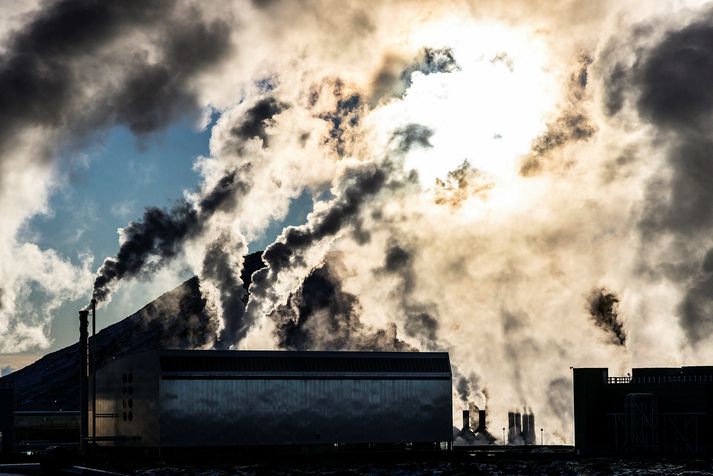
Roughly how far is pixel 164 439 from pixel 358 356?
91.7 feet

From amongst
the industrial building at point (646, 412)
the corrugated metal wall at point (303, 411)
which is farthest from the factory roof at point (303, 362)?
the industrial building at point (646, 412)

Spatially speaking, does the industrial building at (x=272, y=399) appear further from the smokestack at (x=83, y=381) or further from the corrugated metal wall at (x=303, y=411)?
the smokestack at (x=83, y=381)

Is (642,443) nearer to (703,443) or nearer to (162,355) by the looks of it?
(703,443)

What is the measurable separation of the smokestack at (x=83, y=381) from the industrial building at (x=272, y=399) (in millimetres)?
2375

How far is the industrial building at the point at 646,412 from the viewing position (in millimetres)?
177500

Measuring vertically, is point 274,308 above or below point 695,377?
A: above

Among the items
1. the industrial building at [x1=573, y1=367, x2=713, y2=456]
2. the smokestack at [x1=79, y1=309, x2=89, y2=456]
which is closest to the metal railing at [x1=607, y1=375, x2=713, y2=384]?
the industrial building at [x1=573, y1=367, x2=713, y2=456]

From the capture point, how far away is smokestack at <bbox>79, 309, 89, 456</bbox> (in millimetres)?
156125

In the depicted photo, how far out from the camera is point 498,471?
128250mm

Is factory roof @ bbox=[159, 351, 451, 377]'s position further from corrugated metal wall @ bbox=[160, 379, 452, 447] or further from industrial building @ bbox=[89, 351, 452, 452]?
corrugated metal wall @ bbox=[160, 379, 452, 447]

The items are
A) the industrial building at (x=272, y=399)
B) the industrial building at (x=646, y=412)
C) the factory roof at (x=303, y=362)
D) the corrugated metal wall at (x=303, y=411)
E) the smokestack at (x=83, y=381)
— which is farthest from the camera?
the industrial building at (x=646, y=412)

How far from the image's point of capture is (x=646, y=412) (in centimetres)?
18150

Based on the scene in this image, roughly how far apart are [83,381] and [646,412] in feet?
264

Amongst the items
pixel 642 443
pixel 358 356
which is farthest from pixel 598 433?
pixel 358 356
